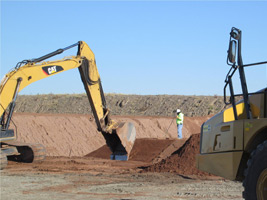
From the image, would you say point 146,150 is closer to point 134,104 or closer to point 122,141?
point 122,141

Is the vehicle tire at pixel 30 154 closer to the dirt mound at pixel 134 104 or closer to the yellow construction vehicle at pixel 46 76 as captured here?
the yellow construction vehicle at pixel 46 76

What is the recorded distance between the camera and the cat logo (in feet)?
53.6

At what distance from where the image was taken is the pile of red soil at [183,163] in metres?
14.4

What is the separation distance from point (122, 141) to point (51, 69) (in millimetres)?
3838

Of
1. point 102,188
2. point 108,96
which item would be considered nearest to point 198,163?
point 102,188

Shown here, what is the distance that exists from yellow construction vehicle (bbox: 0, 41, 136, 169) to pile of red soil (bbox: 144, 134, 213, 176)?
2755 millimetres

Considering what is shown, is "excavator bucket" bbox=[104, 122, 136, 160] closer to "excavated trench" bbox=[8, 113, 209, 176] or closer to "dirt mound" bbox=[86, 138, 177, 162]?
"excavated trench" bbox=[8, 113, 209, 176]

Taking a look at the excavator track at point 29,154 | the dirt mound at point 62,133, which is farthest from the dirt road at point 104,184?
the dirt mound at point 62,133

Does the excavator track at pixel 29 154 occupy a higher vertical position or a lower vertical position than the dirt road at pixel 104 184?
higher

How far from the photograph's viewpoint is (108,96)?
65.6m

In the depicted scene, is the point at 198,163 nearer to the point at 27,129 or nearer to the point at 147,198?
the point at 147,198

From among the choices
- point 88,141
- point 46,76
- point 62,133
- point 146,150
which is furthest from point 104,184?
point 88,141

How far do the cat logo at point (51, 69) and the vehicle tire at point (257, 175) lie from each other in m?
11.2

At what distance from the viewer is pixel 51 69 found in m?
16.5
